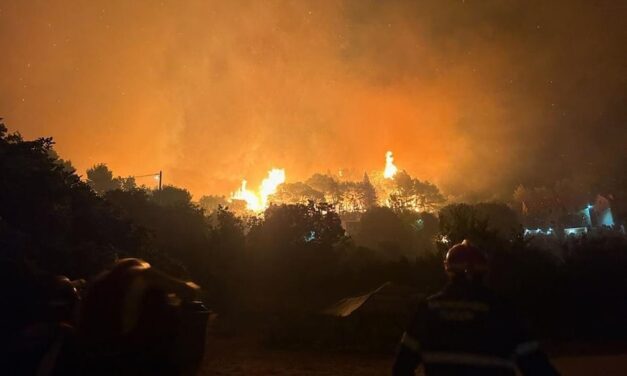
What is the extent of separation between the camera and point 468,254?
3387 millimetres

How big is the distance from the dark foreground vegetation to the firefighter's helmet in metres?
2.61

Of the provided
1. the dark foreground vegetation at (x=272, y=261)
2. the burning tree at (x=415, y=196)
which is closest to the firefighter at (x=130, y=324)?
the dark foreground vegetation at (x=272, y=261)

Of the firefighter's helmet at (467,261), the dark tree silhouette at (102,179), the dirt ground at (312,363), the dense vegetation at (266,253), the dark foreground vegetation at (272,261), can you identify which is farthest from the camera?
the dark tree silhouette at (102,179)

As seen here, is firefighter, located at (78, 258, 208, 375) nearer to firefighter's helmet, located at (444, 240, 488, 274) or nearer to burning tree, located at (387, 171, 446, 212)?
firefighter's helmet, located at (444, 240, 488, 274)

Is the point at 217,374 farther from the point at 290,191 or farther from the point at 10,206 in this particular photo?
the point at 290,191

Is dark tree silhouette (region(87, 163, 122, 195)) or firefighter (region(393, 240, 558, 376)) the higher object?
dark tree silhouette (region(87, 163, 122, 195))

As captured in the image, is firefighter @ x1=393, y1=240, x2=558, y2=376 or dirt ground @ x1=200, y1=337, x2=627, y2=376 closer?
firefighter @ x1=393, y1=240, x2=558, y2=376

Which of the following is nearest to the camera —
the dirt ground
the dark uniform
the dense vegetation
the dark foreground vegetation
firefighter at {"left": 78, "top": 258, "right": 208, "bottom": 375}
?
firefighter at {"left": 78, "top": 258, "right": 208, "bottom": 375}

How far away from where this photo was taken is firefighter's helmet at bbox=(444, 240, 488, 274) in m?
3.33

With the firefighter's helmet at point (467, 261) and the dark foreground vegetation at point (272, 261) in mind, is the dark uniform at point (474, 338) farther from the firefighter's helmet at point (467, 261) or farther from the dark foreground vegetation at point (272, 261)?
the dark foreground vegetation at point (272, 261)

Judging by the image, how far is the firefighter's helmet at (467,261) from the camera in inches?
131

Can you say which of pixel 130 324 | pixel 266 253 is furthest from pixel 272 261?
pixel 130 324

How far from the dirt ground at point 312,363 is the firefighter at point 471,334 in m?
13.9

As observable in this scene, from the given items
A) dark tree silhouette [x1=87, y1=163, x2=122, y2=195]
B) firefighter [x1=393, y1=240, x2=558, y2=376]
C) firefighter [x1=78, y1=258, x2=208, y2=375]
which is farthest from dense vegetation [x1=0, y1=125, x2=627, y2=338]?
dark tree silhouette [x1=87, y1=163, x2=122, y2=195]
